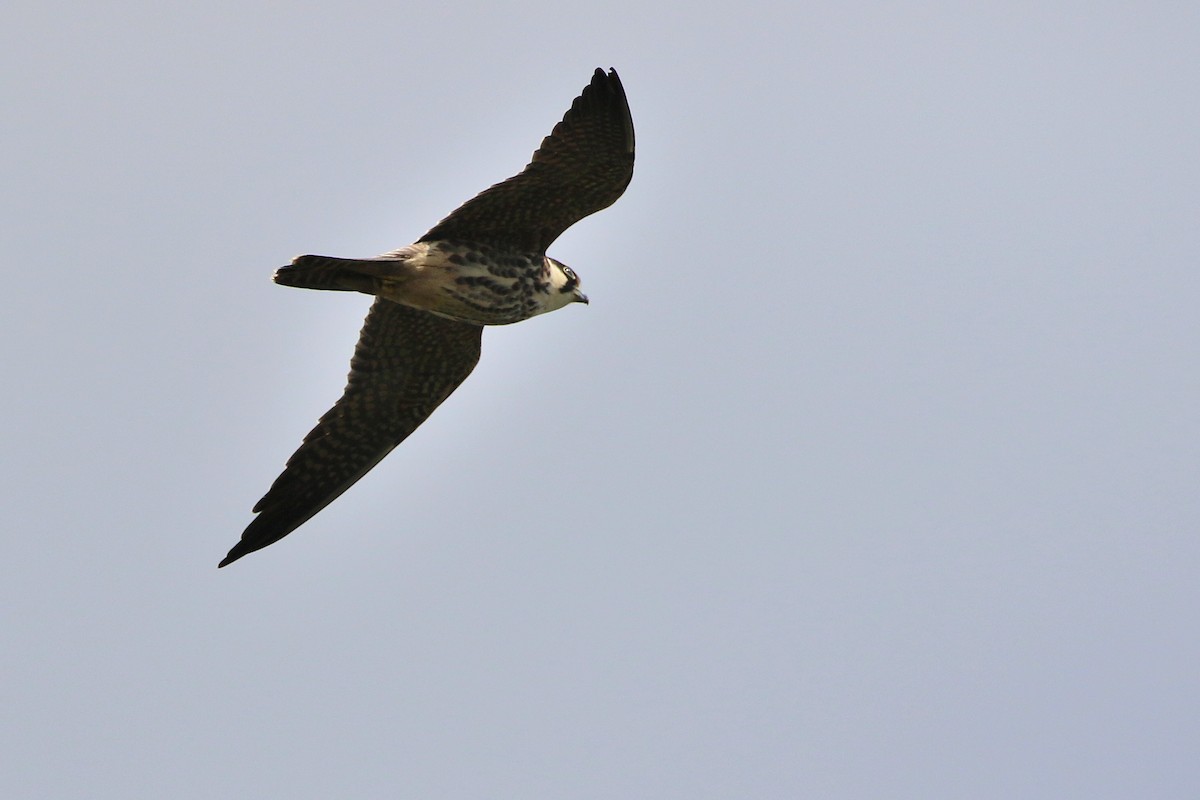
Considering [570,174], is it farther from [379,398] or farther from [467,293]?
[379,398]

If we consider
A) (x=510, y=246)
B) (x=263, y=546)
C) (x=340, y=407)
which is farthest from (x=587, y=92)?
(x=263, y=546)

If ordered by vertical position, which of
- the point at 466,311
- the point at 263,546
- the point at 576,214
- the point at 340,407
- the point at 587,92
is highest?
the point at 587,92

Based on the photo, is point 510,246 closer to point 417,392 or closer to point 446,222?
point 446,222

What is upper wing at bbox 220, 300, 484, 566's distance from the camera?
11617mm

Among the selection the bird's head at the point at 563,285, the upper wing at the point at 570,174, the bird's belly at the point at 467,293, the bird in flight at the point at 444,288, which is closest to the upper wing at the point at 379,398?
the bird in flight at the point at 444,288

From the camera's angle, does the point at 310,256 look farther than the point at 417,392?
No

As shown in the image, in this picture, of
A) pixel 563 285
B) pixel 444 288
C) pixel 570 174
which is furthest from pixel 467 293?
pixel 570 174

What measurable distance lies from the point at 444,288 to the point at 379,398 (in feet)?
4.63

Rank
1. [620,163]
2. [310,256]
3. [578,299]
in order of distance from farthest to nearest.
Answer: [578,299] → [620,163] → [310,256]

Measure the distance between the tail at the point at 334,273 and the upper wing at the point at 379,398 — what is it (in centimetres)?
76

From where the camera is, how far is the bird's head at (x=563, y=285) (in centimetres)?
1150

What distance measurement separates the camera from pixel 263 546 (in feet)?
37.0

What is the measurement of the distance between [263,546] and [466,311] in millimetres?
2339

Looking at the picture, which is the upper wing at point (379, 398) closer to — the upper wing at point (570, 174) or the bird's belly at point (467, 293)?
the bird's belly at point (467, 293)
